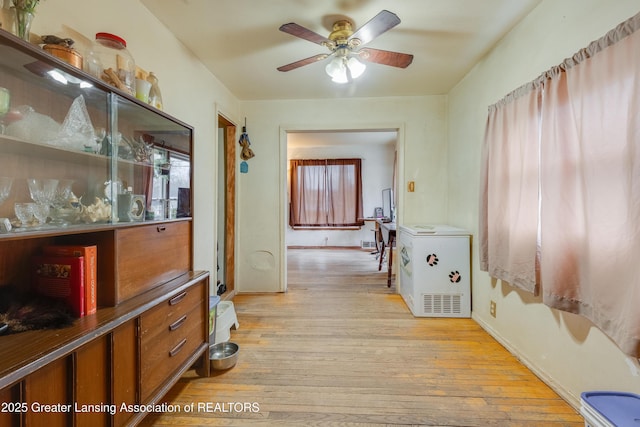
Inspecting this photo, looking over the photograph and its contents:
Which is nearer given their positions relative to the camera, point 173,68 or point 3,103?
point 3,103

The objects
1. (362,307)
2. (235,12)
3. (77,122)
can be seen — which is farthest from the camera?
(362,307)

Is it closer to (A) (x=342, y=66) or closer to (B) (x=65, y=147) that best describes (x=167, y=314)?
(B) (x=65, y=147)

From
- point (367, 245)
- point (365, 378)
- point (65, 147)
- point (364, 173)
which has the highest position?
point (364, 173)

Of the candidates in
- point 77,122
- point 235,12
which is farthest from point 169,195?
point 235,12

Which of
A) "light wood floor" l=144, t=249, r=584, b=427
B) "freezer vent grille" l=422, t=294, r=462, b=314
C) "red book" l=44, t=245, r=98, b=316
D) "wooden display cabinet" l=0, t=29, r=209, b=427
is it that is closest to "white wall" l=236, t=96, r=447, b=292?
"light wood floor" l=144, t=249, r=584, b=427

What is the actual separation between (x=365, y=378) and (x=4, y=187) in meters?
1.98

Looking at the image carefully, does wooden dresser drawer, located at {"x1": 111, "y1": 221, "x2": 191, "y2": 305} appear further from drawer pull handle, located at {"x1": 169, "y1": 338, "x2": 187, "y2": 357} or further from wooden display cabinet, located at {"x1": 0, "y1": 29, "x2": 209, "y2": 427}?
drawer pull handle, located at {"x1": 169, "y1": 338, "x2": 187, "y2": 357}

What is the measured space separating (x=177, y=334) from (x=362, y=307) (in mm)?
1976

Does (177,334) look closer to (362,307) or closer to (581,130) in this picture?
(362,307)

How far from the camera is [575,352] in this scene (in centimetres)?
149

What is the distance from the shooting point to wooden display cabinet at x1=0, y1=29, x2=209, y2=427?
0.82 m

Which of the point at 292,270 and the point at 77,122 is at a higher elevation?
the point at 77,122

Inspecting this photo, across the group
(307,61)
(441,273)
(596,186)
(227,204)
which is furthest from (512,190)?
(227,204)

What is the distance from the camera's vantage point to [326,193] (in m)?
6.59
